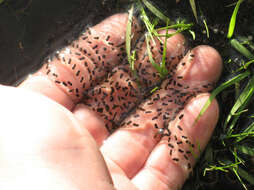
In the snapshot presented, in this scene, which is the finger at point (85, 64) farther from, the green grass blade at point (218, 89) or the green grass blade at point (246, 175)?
the green grass blade at point (246, 175)

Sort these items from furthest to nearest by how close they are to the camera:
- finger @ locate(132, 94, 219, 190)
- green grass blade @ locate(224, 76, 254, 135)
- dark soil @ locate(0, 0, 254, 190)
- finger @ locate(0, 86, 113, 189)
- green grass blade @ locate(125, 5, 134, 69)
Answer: dark soil @ locate(0, 0, 254, 190) < green grass blade @ locate(125, 5, 134, 69) < finger @ locate(132, 94, 219, 190) < green grass blade @ locate(224, 76, 254, 135) < finger @ locate(0, 86, 113, 189)

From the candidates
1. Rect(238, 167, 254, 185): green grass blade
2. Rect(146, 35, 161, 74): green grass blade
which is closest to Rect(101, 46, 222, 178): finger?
Rect(146, 35, 161, 74): green grass blade

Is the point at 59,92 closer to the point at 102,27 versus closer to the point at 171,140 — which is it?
the point at 102,27

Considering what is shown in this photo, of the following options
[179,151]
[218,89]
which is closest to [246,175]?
[179,151]

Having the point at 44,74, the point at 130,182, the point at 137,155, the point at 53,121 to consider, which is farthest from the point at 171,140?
the point at 44,74

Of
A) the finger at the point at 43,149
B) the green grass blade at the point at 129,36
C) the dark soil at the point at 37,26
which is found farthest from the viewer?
the dark soil at the point at 37,26

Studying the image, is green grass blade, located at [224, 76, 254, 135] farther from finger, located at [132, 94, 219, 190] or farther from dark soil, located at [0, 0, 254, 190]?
dark soil, located at [0, 0, 254, 190]

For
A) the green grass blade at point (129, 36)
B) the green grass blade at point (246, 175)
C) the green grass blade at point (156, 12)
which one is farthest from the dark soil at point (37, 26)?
the green grass blade at point (246, 175)
